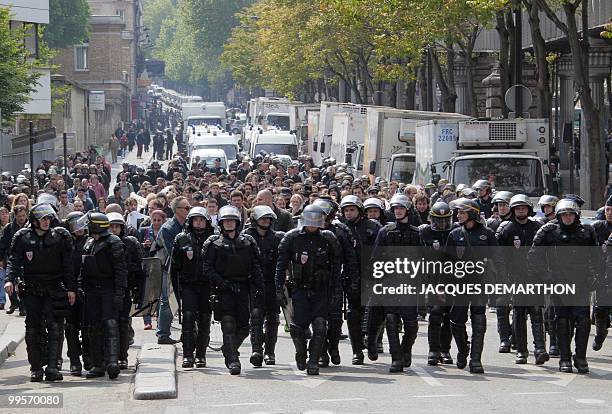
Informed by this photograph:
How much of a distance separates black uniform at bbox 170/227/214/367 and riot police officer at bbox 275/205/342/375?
0.85 metres

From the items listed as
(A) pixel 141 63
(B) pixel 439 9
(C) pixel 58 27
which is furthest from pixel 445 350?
(A) pixel 141 63

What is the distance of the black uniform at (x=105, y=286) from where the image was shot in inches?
579

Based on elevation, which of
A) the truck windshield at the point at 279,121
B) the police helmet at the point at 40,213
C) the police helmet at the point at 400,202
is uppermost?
the truck windshield at the point at 279,121

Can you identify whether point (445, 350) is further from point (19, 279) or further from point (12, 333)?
point (12, 333)

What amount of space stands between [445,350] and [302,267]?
1892mm

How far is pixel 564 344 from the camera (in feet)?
48.4

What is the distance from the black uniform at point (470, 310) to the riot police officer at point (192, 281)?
2399 millimetres

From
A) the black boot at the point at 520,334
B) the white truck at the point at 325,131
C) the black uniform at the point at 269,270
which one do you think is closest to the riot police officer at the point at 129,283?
the black uniform at the point at 269,270

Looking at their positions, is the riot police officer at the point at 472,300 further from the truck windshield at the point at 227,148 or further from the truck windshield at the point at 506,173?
the truck windshield at the point at 227,148

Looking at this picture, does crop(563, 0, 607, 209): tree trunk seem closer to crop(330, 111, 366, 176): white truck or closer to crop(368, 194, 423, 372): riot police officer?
crop(330, 111, 366, 176): white truck

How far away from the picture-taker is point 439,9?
37344 millimetres

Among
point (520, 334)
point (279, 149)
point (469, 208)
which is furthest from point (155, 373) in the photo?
point (279, 149)

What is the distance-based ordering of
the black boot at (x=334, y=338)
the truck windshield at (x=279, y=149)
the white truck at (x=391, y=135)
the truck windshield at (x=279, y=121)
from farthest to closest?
the truck windshield at (x=279, y=121) < the truck windshield at (x=279, y=149) < the white truck at (x=391, y=135) < the black boot at (x=334, y=338)

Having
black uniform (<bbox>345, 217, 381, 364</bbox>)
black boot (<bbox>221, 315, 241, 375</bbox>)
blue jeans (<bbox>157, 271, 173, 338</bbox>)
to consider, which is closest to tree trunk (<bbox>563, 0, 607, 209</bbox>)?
blue jeans (<bbox>157, 271, 173, 338</bbox>)
